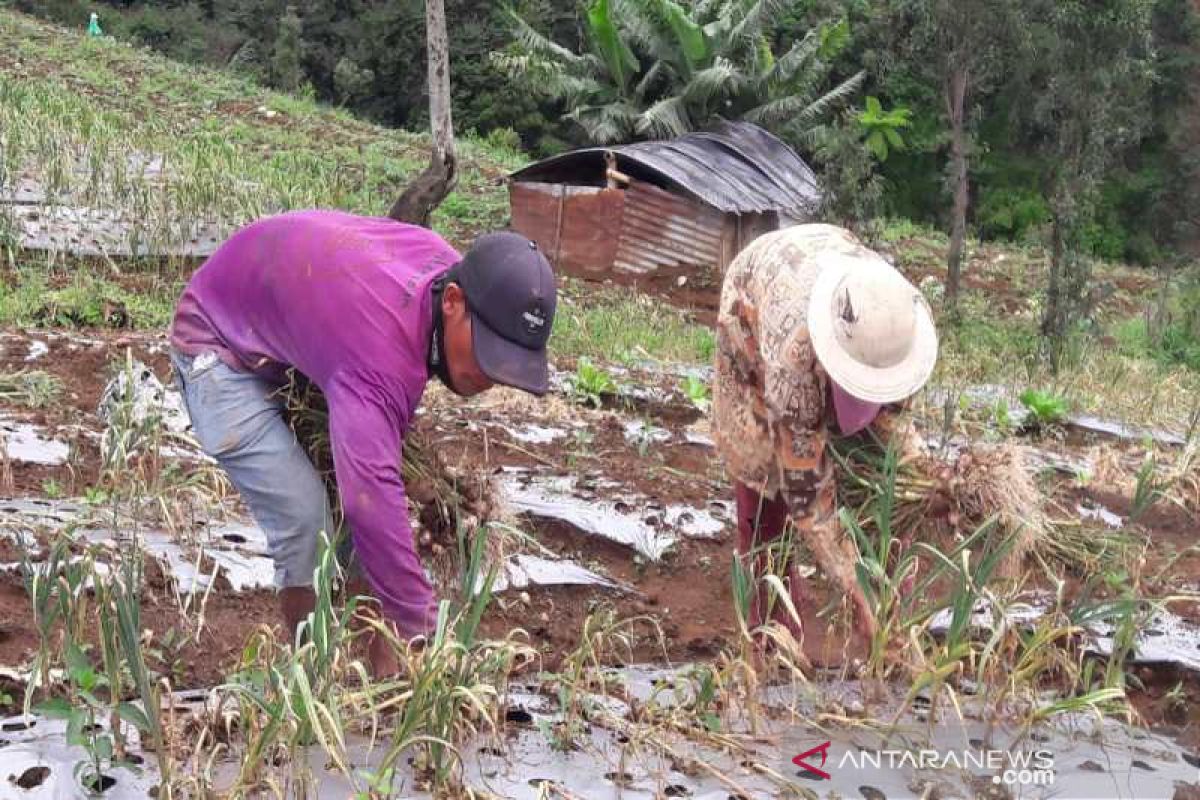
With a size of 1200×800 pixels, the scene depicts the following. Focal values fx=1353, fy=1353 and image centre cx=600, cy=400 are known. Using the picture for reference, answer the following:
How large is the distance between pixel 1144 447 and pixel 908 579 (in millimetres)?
3331

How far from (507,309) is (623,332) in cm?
670

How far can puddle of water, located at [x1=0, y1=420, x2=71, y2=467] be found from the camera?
4.27 m

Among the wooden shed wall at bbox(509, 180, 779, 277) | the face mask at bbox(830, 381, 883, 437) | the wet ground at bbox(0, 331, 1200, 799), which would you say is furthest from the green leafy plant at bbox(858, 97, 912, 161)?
the face mask at bbox(830, 381, 883, 437)

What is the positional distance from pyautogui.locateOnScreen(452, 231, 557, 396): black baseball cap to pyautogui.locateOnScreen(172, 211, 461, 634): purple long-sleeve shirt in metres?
0.13

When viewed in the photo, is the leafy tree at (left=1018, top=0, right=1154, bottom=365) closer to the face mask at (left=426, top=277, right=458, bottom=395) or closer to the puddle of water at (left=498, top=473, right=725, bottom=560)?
the puddle of water at (left=498, top=473, right=725, bottom=560)

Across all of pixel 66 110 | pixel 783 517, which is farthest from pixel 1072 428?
pixel 66 110

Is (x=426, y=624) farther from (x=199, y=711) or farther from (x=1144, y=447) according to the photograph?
(x=1144, y=447)

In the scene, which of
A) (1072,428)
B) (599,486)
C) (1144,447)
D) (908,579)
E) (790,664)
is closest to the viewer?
(790,664)

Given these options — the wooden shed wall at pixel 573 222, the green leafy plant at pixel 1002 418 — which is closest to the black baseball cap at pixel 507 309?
the green leafy plant at pixel 1002 418

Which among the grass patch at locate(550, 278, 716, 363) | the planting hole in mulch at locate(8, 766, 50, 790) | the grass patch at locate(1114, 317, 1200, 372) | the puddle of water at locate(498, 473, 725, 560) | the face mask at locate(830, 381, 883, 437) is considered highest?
the face mask at locate(830, 381, 883, 437)

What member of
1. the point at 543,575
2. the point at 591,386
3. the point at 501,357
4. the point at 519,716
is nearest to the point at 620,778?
the point at 519,716

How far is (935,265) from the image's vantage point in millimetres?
17516

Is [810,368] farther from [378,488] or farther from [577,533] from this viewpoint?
[577,533]
